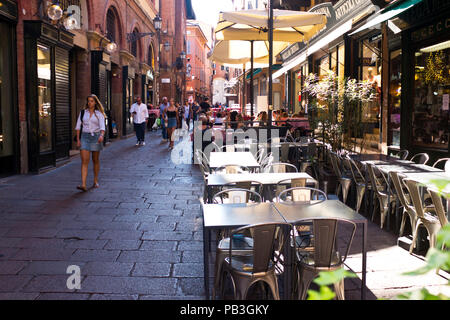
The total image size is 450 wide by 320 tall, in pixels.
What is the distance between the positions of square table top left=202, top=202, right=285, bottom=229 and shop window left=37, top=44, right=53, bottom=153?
790 centimetres

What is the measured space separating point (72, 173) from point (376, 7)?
8345 mm

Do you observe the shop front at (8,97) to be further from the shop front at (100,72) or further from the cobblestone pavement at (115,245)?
the shop front at (100,72)

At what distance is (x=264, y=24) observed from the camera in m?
8.75

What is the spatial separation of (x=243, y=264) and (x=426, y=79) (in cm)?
754

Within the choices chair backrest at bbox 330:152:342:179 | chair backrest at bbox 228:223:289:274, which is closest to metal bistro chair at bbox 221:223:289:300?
chair backrest at bbox 228:223:289:274

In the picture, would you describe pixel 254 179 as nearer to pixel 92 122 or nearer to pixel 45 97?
pixel 92 122

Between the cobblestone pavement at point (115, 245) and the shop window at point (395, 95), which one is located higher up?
the shop window at point (395, 95)

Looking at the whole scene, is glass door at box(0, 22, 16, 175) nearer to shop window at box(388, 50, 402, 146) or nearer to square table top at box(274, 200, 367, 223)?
square table top at box(274, 200, 367, 223)

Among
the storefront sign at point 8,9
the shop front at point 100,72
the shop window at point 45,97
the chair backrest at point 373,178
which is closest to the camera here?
the chair backrest at point 373,178

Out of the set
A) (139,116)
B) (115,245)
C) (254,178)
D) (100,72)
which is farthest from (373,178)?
(100,72)

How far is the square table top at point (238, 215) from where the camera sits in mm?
3791

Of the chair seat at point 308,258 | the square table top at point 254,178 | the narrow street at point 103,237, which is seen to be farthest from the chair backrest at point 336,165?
the chair seat at point 308,258

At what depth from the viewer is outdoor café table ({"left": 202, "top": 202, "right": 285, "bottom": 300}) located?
3773 millimetres
